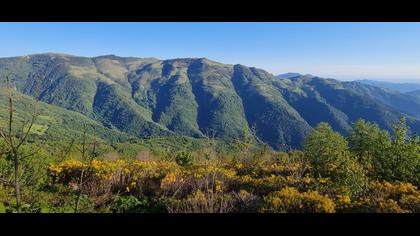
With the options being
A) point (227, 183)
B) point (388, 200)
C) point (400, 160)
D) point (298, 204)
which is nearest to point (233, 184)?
point (227, 183)

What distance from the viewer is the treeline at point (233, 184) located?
6.25m

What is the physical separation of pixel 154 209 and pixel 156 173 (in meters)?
2.50

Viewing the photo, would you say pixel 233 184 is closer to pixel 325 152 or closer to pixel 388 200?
pixel 388 200

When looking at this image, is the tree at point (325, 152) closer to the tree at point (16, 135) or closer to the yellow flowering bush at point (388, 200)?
the yellow flowering bush at point (388, 200)

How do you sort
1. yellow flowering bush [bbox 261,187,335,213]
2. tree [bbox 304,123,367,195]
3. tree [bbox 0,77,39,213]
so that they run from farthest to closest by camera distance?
tree [bbox 304,123,367,195] → yellow flowering bush [bbox 261,187,335,213] → tree [bbox 0,77,39,213]

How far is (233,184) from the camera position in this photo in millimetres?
8773

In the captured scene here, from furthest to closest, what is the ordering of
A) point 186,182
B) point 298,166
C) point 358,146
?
point 358,146 < point 298,166 < point 186,182

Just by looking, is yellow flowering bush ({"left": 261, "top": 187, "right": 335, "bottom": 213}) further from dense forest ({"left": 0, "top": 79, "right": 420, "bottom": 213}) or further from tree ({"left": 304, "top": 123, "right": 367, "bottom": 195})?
tree ({"left": 304, "top": 123, "right": 367, "bottom": 195})

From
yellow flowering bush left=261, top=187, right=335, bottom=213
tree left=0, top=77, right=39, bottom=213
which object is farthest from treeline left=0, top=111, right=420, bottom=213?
tree left=0, top=77, right=39, bottom=213

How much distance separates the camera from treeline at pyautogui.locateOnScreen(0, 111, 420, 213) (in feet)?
20.5

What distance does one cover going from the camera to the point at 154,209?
22.7ft
